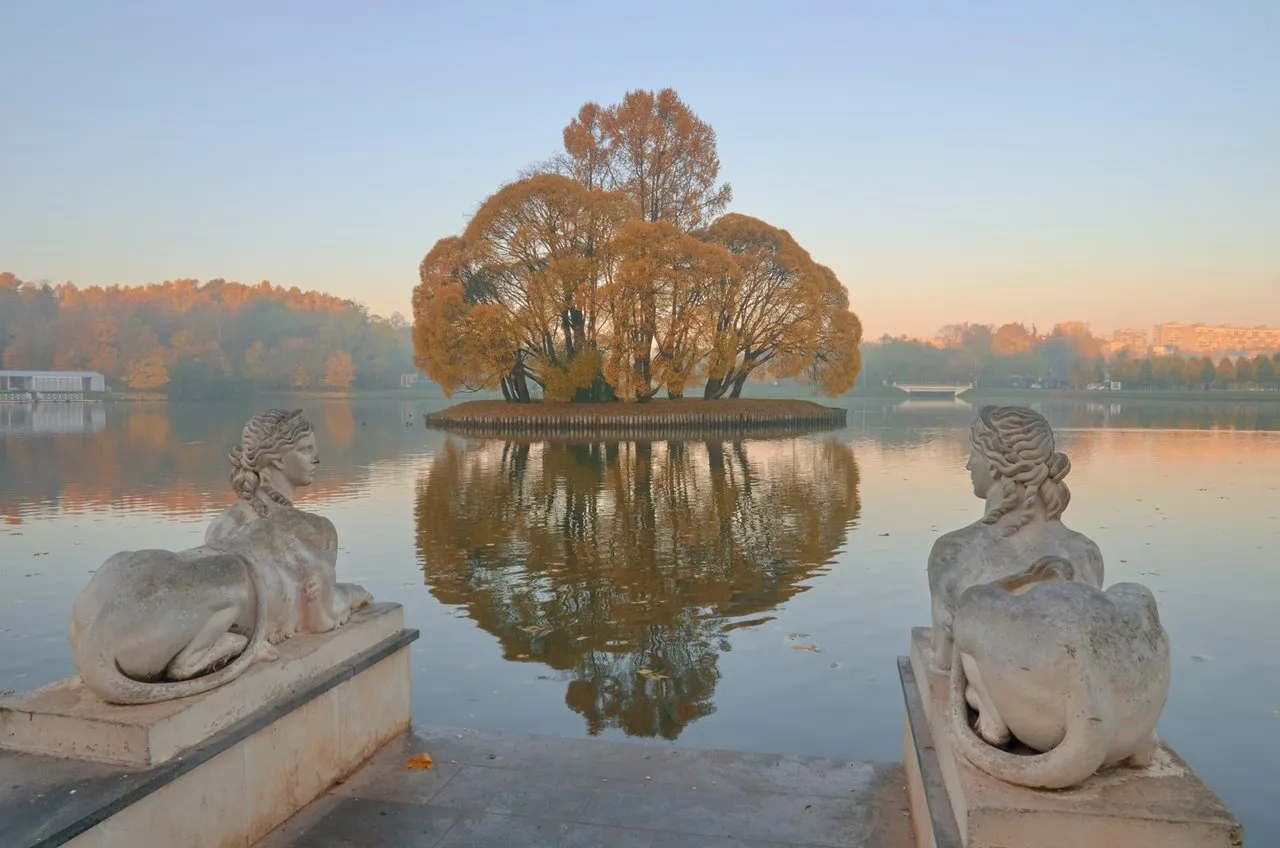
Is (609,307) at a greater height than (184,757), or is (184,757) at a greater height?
(609,307)

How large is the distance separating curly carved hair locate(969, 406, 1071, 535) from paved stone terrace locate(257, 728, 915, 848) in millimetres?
1458

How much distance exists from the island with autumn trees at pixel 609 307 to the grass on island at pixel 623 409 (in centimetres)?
23

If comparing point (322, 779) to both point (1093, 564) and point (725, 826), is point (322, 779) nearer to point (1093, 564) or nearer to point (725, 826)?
point (725, 826)

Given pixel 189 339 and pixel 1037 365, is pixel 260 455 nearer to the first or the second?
pixel 189 339

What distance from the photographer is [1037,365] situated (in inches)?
4811

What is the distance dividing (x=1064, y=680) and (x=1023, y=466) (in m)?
1.06

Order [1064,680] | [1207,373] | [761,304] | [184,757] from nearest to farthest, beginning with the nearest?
[1064,680] → [184,757] → [761,304] → [1207,373]

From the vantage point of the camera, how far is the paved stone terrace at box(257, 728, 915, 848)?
3562 mm

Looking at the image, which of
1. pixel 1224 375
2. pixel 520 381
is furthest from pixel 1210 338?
pixel 520 381

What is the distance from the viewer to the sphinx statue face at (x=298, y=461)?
13.6 ft

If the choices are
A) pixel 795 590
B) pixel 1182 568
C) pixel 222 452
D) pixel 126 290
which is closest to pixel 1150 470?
pixel 1182 568

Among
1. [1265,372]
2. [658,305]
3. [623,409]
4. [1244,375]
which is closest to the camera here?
[658,305]

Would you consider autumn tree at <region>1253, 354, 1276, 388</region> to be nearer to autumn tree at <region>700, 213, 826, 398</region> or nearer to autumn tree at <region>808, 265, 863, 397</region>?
autumn tree at <region>808, 265, 863, 397</region>

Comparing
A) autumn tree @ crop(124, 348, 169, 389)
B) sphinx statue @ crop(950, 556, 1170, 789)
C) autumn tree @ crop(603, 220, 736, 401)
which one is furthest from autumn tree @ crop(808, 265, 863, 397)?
autumn tree @ crop(124, 348, 169, 389)
